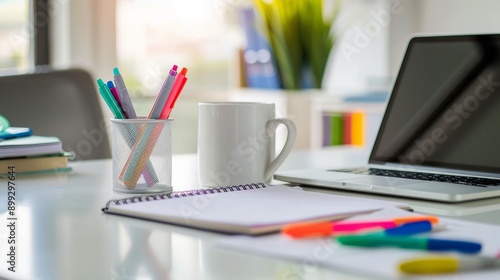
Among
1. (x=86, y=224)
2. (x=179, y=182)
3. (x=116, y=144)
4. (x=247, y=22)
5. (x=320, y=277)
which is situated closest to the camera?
(x=320, y=277)

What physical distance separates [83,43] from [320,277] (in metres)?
2.85

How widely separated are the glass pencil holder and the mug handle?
5.8 inches

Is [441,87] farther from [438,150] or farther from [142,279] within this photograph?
[142,279]

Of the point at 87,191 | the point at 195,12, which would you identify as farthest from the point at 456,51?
the point at 195,12

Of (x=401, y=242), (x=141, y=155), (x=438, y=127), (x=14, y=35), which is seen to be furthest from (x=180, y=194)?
(x=14, y=35)

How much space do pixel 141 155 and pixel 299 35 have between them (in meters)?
2.57

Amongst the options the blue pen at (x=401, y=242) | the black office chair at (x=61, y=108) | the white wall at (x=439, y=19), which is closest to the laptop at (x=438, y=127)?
the blue pen at (x=401, y=242)

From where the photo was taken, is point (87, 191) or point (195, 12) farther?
point (195, 12)

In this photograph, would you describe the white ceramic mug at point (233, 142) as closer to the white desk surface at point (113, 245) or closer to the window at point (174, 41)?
the white desk surface at point (113, 245)

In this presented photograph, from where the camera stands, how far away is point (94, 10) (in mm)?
3236

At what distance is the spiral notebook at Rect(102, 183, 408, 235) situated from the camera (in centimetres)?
67

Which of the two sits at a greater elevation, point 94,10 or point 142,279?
point 94,10

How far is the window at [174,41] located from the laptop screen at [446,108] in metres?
2.34

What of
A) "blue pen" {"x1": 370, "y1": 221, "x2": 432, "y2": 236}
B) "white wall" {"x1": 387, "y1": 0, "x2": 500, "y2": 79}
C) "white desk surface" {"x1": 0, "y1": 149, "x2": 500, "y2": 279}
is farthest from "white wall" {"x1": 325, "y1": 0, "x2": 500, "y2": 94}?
"blue pen" {"x1": 370, "y1": 221, "x2": 432, "y2": 236}
